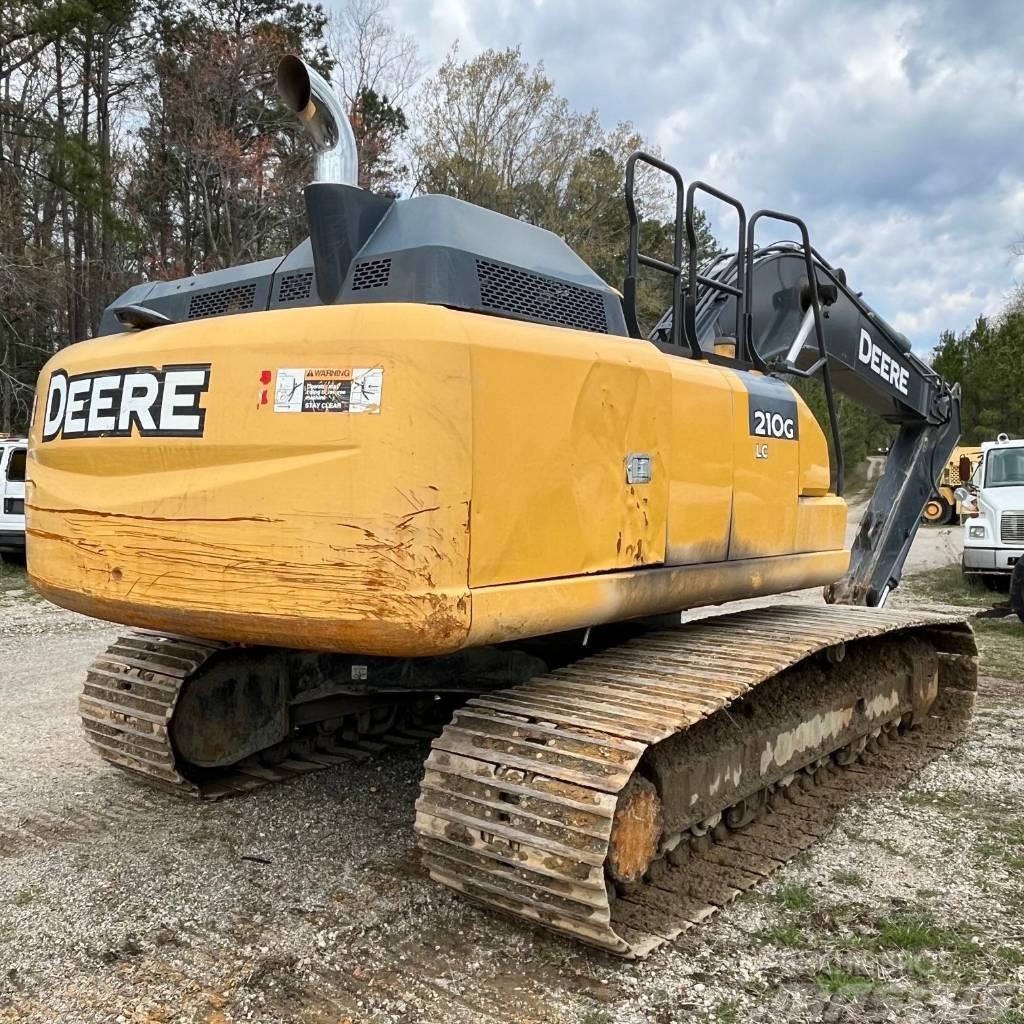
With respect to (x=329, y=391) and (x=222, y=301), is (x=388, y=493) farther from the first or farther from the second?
(x=222, y=301)

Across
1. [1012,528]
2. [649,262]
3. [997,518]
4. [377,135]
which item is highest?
[377,135]

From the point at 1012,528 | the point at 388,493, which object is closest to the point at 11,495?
the point at 388,493

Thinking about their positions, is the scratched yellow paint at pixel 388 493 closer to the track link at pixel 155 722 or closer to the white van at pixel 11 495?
the track link at pixel 155 722

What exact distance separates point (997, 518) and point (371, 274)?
1068 centimetres

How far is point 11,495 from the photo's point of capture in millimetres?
12812

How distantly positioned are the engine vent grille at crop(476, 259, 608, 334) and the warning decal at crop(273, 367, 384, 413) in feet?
1.71

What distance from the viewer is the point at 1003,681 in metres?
6.95

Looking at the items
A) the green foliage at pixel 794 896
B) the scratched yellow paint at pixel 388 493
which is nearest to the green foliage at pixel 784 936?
the green foliage at pixel 794 896

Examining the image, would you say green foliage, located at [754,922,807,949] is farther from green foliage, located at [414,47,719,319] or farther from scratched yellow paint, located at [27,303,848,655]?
green foliage, located at [414,47,719,319]

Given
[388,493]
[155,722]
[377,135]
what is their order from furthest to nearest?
1. [377,135]
2. [155,722]
3. [388,493]

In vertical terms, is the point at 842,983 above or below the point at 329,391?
below

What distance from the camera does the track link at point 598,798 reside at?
271cm

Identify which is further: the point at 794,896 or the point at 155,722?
the point at 155,722

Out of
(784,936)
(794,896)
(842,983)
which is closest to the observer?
(842,983)
